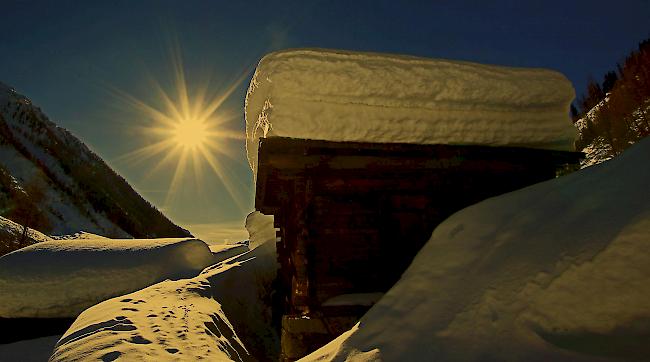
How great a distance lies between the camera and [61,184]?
32.1m

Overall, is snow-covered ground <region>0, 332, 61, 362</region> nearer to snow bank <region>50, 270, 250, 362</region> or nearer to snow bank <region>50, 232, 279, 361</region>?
snow bank <region>50, 232, 279, 361</region>

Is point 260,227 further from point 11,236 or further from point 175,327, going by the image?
point 11,236

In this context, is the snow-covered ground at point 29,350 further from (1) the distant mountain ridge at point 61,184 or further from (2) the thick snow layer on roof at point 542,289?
(1) the distant mountain ridge at point 61,184

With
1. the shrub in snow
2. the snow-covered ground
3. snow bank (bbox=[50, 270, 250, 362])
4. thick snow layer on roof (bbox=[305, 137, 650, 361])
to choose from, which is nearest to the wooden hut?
snow bank (bbox=[50, 270, 250, 362])

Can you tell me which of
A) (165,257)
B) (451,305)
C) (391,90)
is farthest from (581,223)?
(165,257)

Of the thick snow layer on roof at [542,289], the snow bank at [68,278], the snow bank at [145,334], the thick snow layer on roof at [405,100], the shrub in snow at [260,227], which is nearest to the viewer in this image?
the thick snow layer on roof at [542,289]

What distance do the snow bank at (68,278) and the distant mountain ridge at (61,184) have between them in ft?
57.2

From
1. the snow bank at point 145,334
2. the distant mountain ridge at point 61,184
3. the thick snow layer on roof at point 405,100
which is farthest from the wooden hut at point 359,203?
the distant mountain ridge at point 61,184

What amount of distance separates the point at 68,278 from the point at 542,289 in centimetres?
1194

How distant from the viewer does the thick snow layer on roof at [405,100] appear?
5.41m

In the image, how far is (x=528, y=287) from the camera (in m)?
2.86

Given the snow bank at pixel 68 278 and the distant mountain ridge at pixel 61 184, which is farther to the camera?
the distant mountain ridge at pixel 61 184

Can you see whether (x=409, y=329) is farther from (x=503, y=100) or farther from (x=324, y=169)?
(x=503, y=100)

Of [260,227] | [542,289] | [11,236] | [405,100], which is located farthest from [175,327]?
[11,236]
